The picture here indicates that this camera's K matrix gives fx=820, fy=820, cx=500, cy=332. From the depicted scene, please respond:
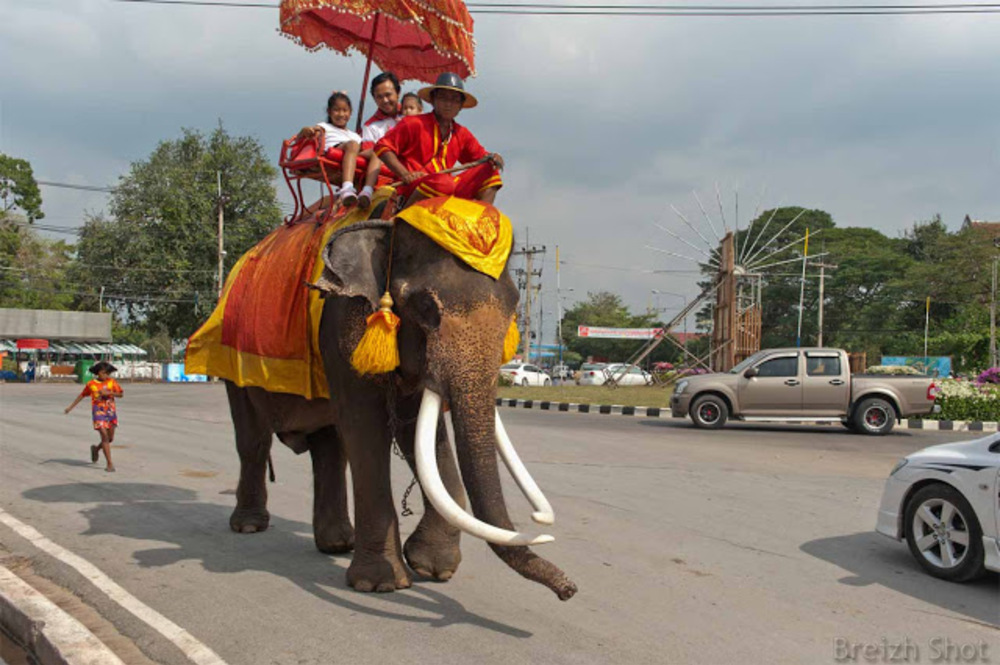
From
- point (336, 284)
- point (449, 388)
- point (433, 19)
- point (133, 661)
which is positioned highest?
point (433, 19)

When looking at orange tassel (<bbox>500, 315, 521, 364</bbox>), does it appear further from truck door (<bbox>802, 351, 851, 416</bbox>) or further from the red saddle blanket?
truck door (<bbox>802, 351, 851, 416</bbox>)

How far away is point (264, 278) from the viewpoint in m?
6.03

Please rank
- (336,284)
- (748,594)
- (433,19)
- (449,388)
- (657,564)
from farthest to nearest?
1. (433,19)
2. (657,564)
3. (748,594)
4. (336,284)
5. (449,388)

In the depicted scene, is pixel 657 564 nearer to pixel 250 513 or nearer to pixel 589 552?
pixel 589 552

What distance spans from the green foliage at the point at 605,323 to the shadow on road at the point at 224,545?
7475 cm

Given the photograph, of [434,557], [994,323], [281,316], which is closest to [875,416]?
[434,557]

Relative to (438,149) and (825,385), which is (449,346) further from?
(825,385)

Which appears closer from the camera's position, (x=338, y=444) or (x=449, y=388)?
(x=449, y=388)

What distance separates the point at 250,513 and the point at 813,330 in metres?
58.1

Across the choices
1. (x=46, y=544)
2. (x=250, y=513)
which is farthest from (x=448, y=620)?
(x=46, y=544)

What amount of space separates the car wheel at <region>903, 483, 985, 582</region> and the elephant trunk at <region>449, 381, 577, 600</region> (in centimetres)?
337

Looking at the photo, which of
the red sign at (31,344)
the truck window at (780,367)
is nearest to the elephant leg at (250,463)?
the truck window at (780,367)

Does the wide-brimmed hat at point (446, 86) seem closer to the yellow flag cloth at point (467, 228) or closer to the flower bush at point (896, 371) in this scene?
the yellow flag cloth at point (467, 228)

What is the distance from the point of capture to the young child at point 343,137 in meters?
5.45
